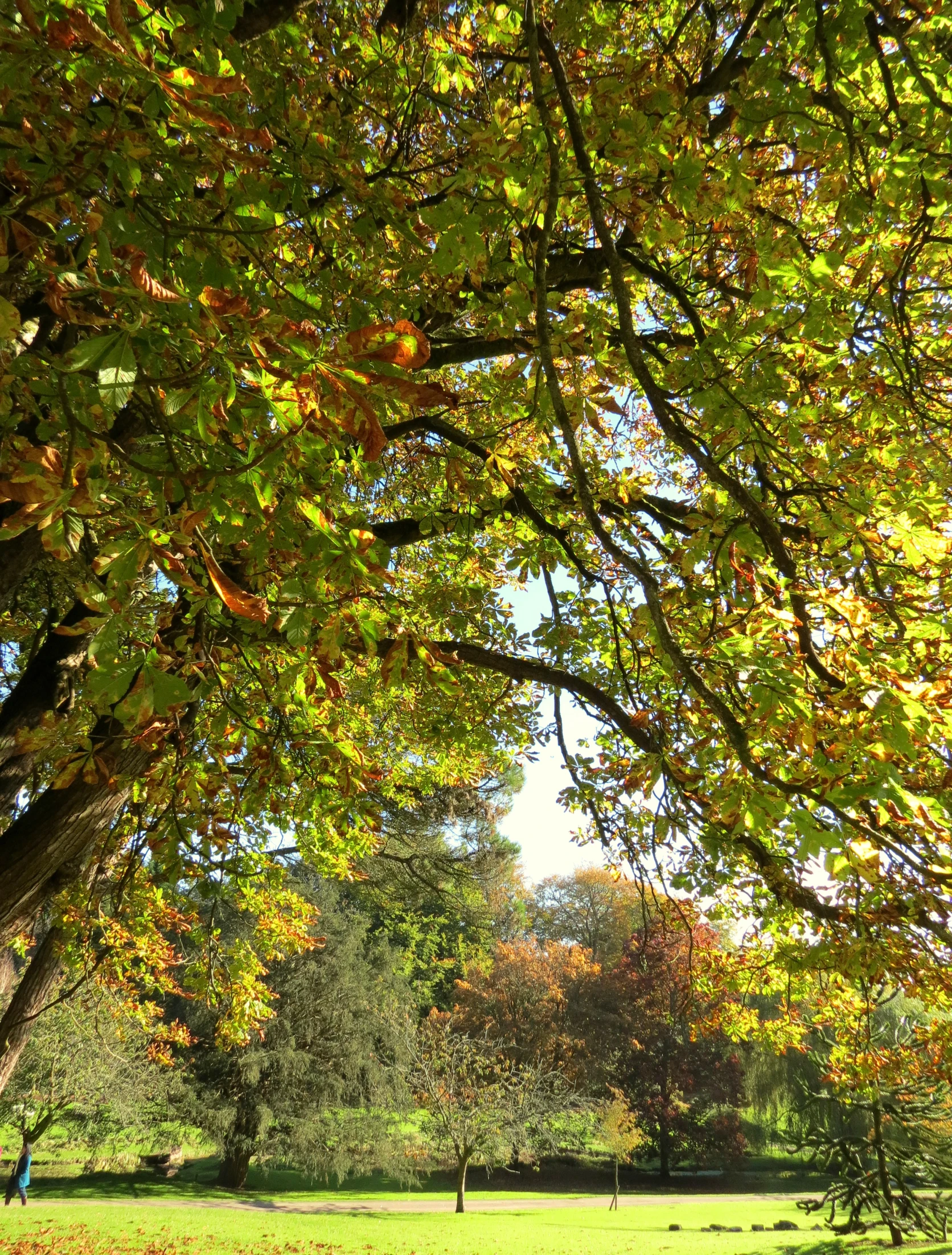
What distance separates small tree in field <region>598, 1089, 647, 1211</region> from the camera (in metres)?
19.7

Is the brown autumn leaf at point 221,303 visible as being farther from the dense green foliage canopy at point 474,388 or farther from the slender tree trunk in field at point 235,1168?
the slender tree trunk in field at point 235,1168

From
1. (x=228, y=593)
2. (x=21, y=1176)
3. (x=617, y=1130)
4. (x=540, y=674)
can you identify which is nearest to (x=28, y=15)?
(x=228, y=593)

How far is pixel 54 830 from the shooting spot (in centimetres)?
374

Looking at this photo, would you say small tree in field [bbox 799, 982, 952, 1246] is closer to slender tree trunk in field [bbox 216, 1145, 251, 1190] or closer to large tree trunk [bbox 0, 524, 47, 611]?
large tree trunk [bbox 0, 524, 47, 611]

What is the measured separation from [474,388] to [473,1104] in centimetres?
1896

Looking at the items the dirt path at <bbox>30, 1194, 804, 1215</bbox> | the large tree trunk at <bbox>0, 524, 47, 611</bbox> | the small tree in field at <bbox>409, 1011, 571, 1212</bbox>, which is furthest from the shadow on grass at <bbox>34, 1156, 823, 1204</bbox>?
the large tree trunk at <bbox>0, 524, 47, 611</bbox>

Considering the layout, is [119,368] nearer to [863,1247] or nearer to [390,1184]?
[863,1247]

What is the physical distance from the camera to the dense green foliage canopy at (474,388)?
1645 millimetres

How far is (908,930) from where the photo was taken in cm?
301

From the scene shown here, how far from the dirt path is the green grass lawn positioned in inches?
29.1

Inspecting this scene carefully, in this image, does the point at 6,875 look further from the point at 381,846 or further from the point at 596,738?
the point at 381,846

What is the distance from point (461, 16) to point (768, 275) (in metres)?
2.86

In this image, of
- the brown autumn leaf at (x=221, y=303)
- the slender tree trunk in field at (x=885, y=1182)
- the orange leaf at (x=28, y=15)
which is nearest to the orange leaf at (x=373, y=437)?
the brown autumn leaf at (x=221, y=303)

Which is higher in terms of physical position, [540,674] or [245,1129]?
[540,674]
